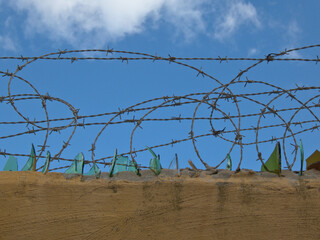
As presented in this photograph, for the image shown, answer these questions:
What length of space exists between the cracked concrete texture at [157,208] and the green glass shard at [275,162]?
0.16 m

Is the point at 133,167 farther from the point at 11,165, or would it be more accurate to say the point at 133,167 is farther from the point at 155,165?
the point at 11,165

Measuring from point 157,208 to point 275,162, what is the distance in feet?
2.85

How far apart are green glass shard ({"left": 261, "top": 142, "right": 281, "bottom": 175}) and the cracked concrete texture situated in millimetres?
165

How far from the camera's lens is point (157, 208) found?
2.80m

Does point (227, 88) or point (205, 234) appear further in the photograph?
point (227, 88)

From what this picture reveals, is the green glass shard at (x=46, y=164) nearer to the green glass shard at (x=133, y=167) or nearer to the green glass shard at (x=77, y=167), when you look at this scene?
the green glass shard at (x=77, y=167)

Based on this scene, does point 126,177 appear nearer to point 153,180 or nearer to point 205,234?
point 153,180

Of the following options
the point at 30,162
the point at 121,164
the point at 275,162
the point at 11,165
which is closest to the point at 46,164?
the point at 30,162

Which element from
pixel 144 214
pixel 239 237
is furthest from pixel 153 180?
pixel 239 237

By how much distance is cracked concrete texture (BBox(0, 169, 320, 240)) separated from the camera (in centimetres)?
275

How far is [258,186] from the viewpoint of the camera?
2.88 m

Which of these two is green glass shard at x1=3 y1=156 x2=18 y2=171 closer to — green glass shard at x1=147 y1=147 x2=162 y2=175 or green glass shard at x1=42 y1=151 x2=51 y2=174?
green glass shard at x1=42 y1=151 x2=51 y2=174

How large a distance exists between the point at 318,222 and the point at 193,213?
2.47 ft

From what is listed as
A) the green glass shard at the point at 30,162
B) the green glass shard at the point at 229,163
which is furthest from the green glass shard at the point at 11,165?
the green glass shard at the point at 229,163
